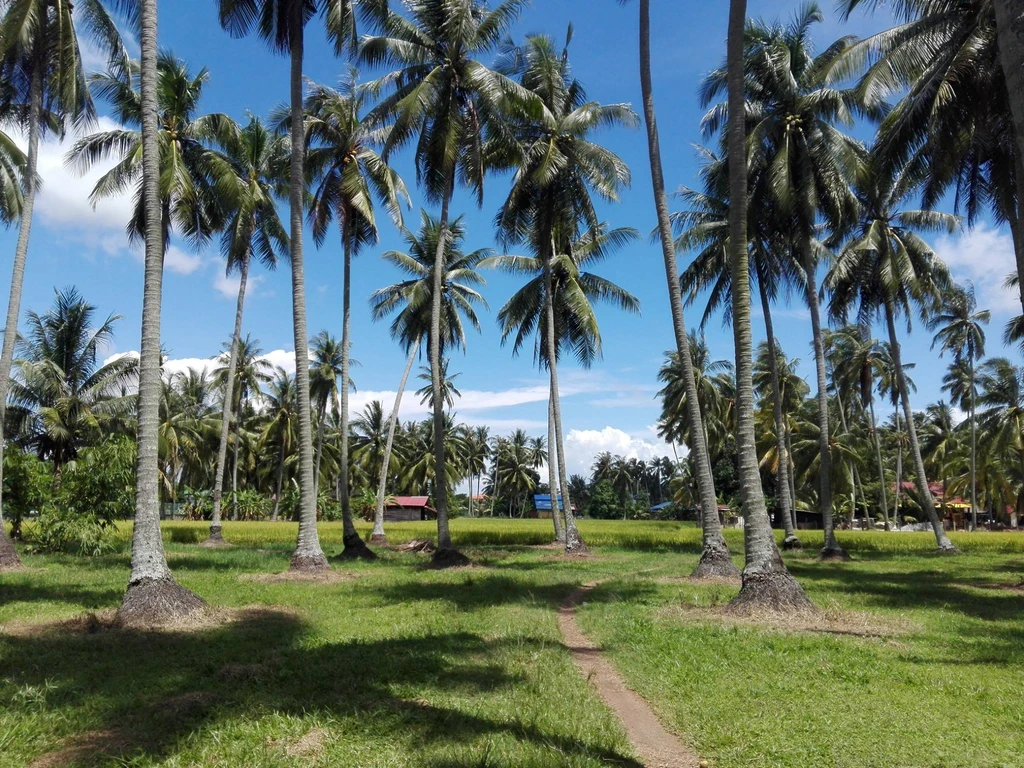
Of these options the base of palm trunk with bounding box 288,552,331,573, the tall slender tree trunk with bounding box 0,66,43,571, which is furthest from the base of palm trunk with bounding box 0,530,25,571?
the base of palm trunk with bounding box 288,552,331,573

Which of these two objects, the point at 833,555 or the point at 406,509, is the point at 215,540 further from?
the point at 406,509

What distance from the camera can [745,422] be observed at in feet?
38.8

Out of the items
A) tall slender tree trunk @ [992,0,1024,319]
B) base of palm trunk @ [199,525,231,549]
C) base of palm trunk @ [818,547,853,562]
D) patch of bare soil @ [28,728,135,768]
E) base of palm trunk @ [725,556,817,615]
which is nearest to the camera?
patch of bare soil @ [28,728,135,768]

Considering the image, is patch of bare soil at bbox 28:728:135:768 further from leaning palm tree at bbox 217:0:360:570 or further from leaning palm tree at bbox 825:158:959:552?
leaning palm tree at bbox 825:158:959:552

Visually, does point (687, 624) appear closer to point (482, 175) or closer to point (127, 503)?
point (482, 175)

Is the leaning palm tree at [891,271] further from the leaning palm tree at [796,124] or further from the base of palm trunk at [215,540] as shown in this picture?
the base of palm trunk at [215,540]

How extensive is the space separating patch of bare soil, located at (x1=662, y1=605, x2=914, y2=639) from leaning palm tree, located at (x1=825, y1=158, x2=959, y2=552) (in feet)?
57.6

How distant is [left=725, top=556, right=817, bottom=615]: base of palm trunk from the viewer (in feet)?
35.2

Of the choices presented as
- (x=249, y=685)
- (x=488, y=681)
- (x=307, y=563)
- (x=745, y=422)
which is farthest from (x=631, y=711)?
(x=307, y=563)

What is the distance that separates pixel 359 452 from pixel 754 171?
45792 mm

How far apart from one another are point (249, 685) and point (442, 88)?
56.1 ft

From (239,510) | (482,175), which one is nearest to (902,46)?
(482,175)

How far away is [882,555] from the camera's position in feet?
87.7

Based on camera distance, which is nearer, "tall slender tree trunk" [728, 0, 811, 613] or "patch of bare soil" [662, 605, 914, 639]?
"patch of bare soil" [662, 605, 914, 639]
